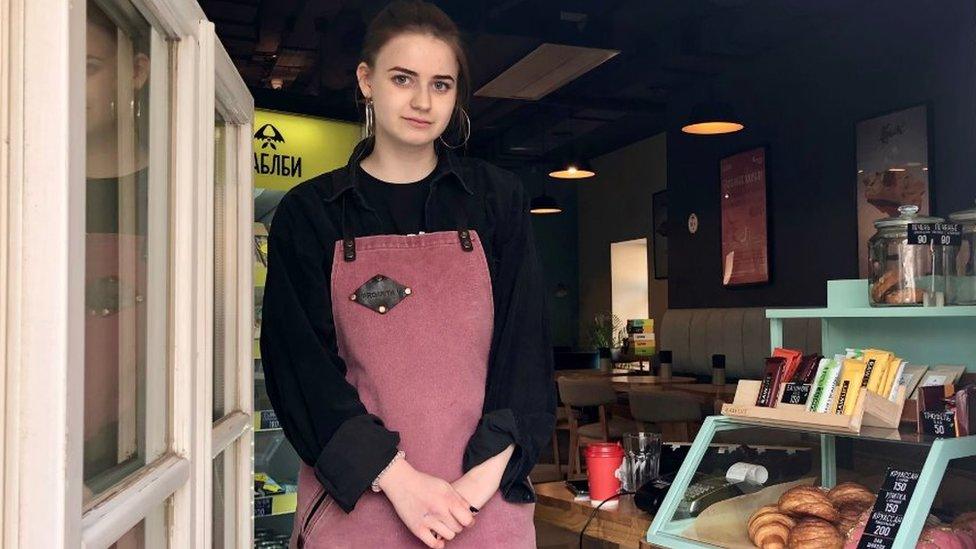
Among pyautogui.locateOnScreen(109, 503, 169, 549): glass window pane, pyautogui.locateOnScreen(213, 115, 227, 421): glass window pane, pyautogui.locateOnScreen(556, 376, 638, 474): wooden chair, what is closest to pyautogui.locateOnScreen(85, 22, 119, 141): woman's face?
pyautogui.locateOnScreen(109, 503, 169, 549): glass window pane

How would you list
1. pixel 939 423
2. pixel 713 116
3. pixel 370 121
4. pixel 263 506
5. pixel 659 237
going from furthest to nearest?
pixel 659 237 → pixel 713 116 → pixel 263 506 → pixel 939 423 → pixel 370 121

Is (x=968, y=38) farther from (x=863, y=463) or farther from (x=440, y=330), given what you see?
(x=440, y=330)

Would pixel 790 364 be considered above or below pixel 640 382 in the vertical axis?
above

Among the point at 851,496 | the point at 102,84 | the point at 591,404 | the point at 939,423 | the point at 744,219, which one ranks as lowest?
the point at 591,404

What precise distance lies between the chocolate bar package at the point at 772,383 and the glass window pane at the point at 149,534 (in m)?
1.41

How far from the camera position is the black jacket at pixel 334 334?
131 centimetres

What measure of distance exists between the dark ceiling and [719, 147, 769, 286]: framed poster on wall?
0.88m

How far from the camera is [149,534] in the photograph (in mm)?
976

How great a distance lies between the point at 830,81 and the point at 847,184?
2.65 ft

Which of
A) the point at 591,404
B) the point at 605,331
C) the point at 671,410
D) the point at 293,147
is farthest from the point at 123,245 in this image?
the point at 605,331

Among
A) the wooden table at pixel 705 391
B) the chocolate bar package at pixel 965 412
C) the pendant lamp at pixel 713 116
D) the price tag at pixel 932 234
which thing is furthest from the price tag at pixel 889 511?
the pendant lamp at pixel 713 116

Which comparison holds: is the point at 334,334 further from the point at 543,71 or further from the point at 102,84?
the point at 543,71

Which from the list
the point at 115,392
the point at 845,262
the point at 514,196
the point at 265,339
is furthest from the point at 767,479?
the point at 845,262

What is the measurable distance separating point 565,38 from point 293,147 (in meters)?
3.78
